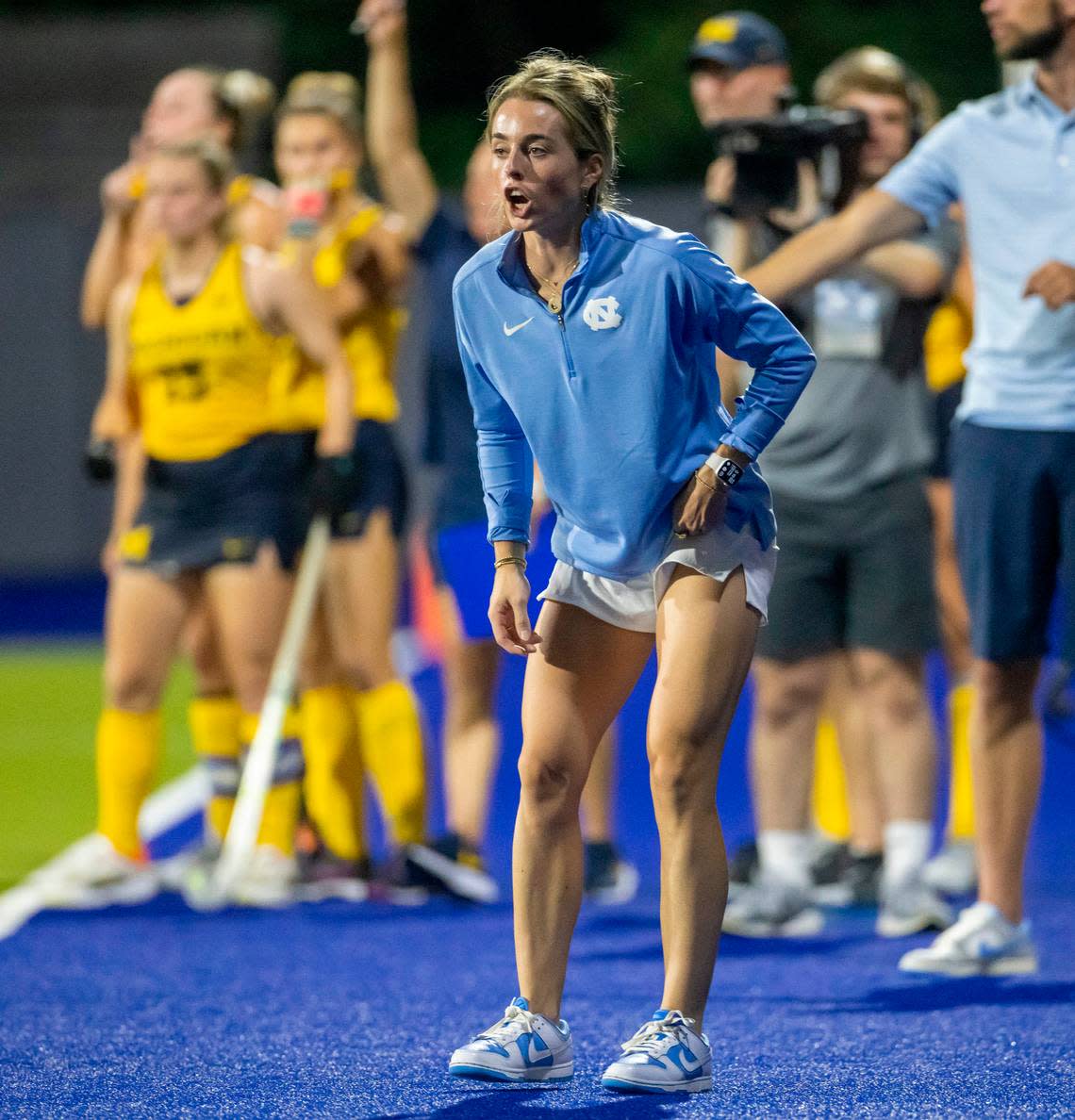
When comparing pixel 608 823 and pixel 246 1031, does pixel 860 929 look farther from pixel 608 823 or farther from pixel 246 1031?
pixel 246 1031

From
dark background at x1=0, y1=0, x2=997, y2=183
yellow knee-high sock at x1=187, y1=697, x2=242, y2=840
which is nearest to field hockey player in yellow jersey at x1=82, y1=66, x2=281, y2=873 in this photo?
yellow knee-high sock at x1=187, y1=697, x2=242, y2=840

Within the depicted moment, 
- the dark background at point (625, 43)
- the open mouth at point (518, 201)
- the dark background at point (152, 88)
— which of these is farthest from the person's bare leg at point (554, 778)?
the dark background at point (625, 43)

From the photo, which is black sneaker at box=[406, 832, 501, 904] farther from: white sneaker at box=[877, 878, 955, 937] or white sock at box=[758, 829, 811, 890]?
white sneaker at box=[877, 878, 955, 937]

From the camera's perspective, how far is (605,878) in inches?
266

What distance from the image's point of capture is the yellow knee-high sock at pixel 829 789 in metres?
7.35

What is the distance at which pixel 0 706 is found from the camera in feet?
42.4

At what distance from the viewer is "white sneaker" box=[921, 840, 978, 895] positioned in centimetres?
669

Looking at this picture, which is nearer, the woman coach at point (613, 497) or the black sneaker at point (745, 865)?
the woman coach at point (613, 497)

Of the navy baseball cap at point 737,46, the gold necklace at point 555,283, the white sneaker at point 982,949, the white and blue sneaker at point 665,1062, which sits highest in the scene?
the navy baseball cap at point 737,46

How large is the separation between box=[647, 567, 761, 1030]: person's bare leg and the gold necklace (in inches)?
21.6

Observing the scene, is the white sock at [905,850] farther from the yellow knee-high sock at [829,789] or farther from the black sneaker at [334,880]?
the black sneaker at [334,880]

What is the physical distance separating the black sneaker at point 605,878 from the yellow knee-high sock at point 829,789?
835 millimetres

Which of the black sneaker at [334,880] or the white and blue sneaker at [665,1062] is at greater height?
the white and blue sneaker at [665,1062]

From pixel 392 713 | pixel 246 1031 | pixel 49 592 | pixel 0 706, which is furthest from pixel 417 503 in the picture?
→ pixel 246 1031
